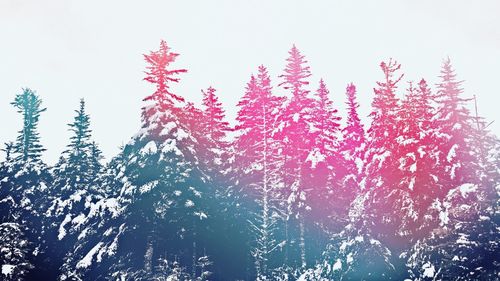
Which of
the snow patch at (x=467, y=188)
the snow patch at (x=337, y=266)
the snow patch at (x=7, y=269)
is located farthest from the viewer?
the snow patch at (x=7, y=269)

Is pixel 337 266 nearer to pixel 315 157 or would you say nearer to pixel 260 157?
pixel 315 157

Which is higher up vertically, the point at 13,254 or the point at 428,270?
the point at 13,254

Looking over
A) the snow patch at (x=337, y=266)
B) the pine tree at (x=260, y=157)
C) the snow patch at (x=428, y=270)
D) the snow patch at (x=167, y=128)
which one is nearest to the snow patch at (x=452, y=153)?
the snow patch at (x=428, y=270)

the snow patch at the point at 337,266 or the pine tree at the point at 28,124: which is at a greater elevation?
the pine tree at the point at 28,124

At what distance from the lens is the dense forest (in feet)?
82.3

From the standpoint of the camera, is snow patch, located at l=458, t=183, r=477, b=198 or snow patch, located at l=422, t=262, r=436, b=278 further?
snow patch, located at l=458, t=183, r=477, b=198

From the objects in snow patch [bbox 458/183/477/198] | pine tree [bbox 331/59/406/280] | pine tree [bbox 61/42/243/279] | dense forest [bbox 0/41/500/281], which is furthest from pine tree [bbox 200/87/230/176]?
snow patch [bbox 458/183/477/198]

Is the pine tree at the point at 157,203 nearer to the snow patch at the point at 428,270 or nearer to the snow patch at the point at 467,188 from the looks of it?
the snow patch at the point at 428,270

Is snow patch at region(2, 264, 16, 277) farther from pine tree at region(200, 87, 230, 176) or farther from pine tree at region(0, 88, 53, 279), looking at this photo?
pine tree at region(200, 87, 230, 176)

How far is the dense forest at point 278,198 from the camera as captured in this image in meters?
25.1

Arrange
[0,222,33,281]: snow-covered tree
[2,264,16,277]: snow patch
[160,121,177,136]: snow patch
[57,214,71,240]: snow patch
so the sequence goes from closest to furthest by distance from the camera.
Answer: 1. [160,121,177,136]: snow patch
2. [2,264,16,277]: snow patch
3. [0,222,33,281]: snow-covered tree
4. [57,214,71,240]: snow patch

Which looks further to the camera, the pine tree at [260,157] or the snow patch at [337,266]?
the pine tree at [260,157]


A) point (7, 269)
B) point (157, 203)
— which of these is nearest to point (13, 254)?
point (7, 269)

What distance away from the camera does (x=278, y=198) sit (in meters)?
35.0
